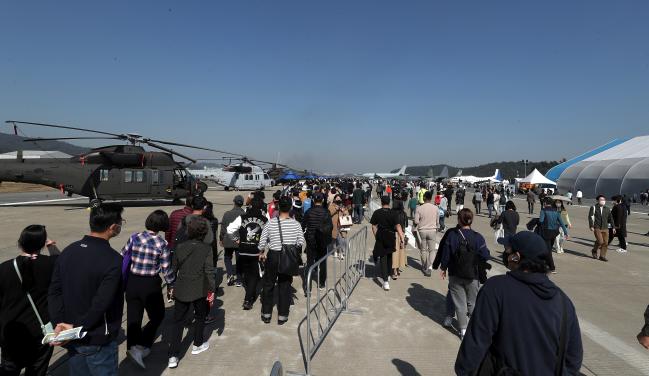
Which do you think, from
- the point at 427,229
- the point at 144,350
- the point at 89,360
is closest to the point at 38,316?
the point at 89,360

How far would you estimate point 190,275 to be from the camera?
12.1 ft

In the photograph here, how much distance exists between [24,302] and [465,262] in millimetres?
4562

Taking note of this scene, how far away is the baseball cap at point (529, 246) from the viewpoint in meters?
1.99

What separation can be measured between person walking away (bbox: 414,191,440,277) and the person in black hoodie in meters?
5.17

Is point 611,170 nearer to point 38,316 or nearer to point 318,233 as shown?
point 318,233

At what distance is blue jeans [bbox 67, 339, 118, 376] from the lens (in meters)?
2.47

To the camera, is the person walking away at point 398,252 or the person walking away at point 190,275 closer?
the person walking away at point 190,275

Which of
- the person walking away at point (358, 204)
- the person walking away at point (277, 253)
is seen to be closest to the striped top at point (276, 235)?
the person walking away at point (277, 253)

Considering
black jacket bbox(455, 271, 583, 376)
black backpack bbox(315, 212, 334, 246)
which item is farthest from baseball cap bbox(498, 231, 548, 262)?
black backpack bbox(315, 212, 334, 246)

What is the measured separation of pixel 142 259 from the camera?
3.56m

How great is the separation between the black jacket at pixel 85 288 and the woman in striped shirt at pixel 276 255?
236 cm

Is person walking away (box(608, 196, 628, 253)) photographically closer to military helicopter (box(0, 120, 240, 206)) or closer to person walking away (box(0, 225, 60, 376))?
person walking away (box(0, 225, 60, 376))

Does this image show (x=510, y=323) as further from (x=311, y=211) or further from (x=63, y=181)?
(x=63, y=181)

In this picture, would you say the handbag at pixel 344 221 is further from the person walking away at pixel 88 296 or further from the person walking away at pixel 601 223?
the person walking away at pixel 601 223
